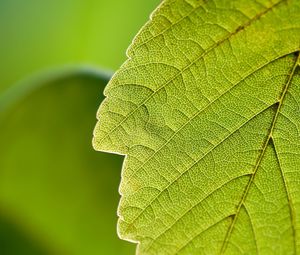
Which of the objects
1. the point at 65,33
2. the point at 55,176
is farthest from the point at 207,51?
the point at 65,33

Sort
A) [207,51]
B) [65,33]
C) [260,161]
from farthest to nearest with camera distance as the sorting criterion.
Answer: [65,33]
[260,161]
[207,51]

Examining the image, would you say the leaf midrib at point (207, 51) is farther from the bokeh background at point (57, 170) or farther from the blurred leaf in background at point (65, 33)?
the blurred leaf in background at point (65, 33)

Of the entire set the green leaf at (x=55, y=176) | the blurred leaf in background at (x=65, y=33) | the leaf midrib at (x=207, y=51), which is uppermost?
the blurred leaf in background at (x=65, y=33)

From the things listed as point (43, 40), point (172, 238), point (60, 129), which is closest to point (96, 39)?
point (43, 40)

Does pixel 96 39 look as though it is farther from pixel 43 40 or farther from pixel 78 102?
pixel 78 102

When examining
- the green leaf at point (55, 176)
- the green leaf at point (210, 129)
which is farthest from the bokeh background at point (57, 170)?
→ the green leaf at point (210, 129)

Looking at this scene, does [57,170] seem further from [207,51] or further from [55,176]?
[207,51]

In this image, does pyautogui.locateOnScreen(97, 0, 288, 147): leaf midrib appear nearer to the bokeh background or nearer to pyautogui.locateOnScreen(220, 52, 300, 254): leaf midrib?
pyautogui.locateOnScreen(220, 52, 300, 254): leaf midrib
